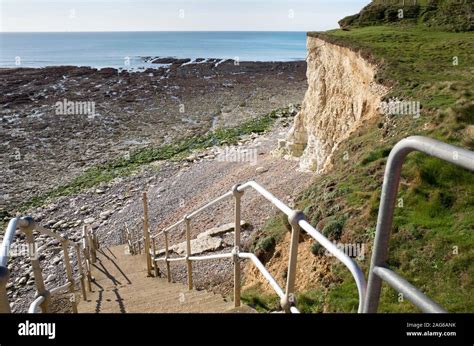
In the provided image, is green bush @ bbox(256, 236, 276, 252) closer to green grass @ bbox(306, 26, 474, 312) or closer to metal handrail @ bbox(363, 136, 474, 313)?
green grass @ bbox(306, 26, 474, 312)

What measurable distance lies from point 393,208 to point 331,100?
17527 mm

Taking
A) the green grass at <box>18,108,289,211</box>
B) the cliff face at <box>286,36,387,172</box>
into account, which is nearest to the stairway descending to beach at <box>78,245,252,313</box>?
the cliff face at <box>286,36,387,172</box>

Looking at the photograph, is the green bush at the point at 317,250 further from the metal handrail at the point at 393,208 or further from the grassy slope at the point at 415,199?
the metal handrail at the point at 393,208

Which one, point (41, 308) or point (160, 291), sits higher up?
point (41, 308)

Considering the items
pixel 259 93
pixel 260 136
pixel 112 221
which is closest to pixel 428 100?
pixel 112 221

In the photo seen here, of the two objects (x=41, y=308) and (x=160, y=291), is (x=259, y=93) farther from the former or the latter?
(x=41, y=308)

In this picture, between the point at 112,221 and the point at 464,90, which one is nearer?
the point at 464,90

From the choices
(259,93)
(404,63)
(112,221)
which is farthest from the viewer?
(259,93)

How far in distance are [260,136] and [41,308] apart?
31.0m

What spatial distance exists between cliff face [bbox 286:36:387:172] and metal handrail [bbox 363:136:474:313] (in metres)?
11.4

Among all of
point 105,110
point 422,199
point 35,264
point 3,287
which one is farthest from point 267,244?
point 105,110

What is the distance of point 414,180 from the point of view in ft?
26.7

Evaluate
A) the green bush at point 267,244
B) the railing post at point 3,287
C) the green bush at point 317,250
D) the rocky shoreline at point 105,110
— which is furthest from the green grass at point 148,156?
the railing post at point 3,287
